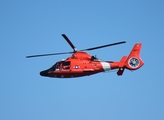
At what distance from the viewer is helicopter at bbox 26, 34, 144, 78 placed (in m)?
61.6

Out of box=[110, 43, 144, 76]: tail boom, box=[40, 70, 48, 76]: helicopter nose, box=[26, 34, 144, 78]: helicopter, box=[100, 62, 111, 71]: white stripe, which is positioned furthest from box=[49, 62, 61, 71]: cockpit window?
box=[110, 43, 144, 76]: tail boom

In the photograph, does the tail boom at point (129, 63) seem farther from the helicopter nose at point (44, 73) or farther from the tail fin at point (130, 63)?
the helicopter nose at point (44, 73)

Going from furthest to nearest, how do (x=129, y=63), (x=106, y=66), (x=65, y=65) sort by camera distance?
(x=129, y=63)
(x=65, y=65)
(x=106, y=66)

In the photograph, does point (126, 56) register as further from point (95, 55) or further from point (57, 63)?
point (57, 63)

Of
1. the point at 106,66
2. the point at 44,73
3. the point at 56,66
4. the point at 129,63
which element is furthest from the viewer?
the point at 44,73

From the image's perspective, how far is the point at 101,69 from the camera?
203 ft

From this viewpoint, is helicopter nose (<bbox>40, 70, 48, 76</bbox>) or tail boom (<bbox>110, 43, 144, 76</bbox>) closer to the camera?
tail boom (<bbox>110, 43, 144, 76</bbox>)

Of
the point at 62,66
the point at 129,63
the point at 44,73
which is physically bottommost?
the point at 44,73

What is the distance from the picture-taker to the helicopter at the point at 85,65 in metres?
61.6

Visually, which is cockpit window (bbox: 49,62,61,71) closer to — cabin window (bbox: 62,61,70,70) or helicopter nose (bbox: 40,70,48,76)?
cabin window (bbox: 62,61,70,70)

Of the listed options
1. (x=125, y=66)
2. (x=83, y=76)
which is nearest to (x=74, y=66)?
(x=83, y=76)

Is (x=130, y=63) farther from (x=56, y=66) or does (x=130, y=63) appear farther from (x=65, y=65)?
(x=56, y=66)

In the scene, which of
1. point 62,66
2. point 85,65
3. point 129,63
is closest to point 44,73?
point 62,66

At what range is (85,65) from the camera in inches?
2435
